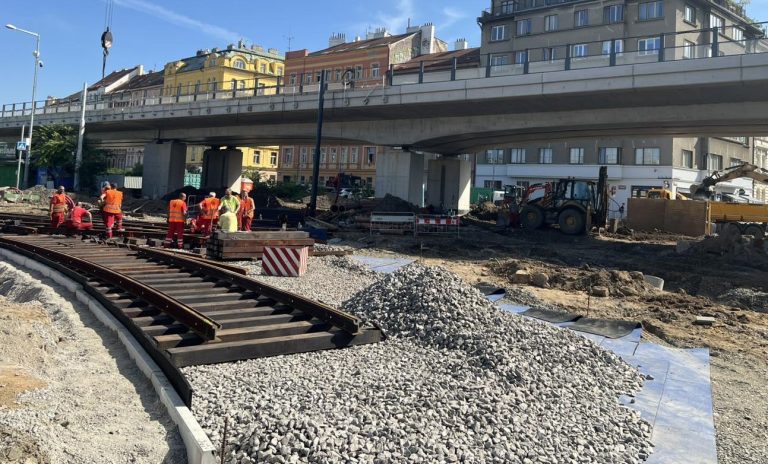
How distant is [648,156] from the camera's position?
1982 inches

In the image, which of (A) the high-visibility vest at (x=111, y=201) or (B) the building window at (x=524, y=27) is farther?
(B) the building window at (x=524, y=27)

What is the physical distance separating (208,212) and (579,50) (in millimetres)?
16176

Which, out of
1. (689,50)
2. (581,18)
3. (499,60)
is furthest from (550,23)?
(689,50)

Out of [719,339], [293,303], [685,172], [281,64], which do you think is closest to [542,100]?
[719,339]

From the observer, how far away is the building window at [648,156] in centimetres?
4981

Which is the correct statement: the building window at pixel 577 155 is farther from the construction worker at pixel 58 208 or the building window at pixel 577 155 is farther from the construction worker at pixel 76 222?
the construction worker at pixel 58 208

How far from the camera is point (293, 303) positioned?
26.7 feet

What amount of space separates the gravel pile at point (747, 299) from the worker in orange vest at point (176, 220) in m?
12.6

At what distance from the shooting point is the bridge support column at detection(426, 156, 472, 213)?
3369 cm

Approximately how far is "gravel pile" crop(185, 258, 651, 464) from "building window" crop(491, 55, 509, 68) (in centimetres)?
1782

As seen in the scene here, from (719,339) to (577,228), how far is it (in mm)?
16718

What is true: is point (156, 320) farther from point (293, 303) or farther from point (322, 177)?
point (322, 177)

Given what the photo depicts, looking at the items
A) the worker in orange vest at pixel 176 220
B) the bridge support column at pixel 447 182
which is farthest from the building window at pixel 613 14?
the worker in orange vest at pixel 176 220

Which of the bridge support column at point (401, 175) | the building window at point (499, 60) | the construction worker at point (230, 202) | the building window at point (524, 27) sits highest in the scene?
the building window at point (524, 27)
